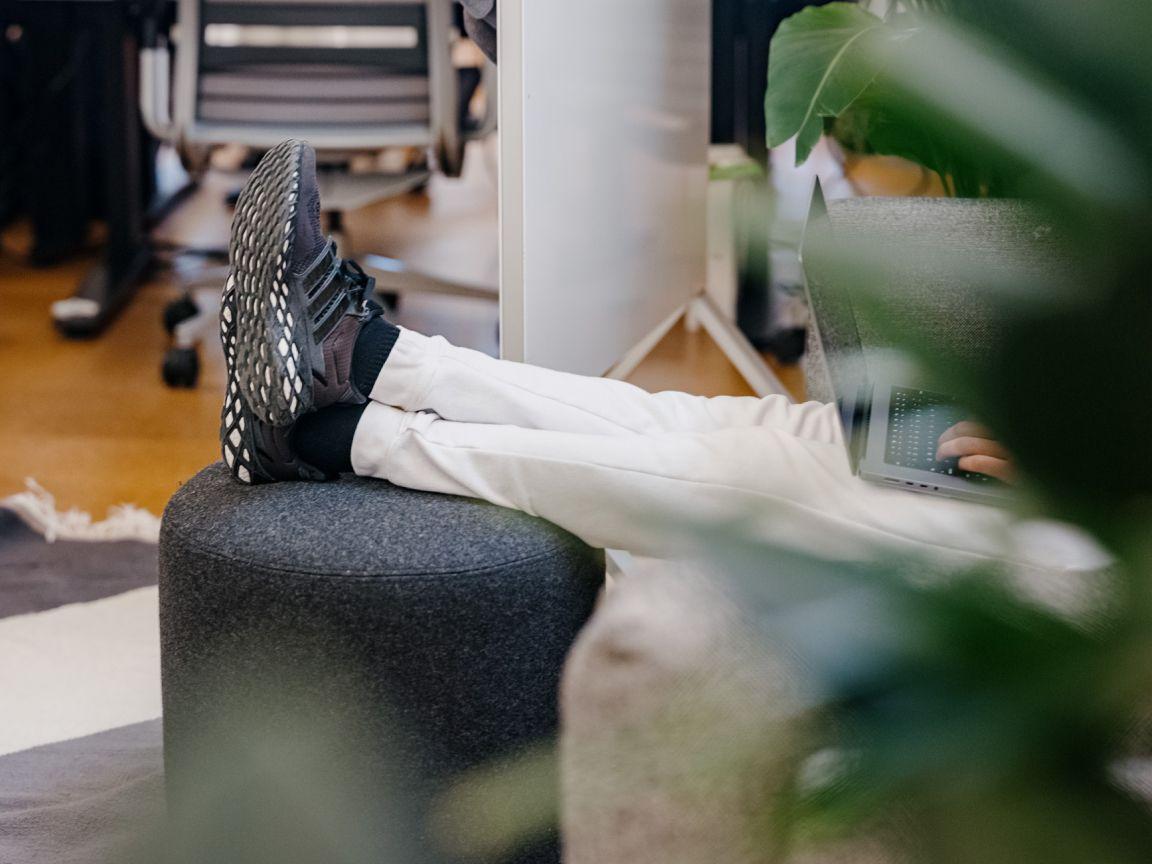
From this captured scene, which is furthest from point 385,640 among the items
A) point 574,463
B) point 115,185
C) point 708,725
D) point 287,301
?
point 115,185

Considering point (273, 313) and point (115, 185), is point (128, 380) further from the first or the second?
point (273, 313)

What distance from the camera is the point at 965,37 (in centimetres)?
21

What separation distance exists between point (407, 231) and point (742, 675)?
3.95m

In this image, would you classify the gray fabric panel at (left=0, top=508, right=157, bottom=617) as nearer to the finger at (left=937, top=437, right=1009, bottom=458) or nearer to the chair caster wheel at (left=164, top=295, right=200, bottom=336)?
the chair caster wheel at (left=164, top=295, right=200, bottom=336)

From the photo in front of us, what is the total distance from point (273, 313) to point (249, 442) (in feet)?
0.38

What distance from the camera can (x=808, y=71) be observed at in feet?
4.98

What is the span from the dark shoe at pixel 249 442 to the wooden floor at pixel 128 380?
0.81 meters

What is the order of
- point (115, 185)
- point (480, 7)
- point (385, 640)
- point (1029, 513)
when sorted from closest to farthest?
point (1029, 513)
point (385, 640)
point (480, 7)
point (115, 185)

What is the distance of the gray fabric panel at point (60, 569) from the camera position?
1619mm

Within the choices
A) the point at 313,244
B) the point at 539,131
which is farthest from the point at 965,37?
the point at 539,131

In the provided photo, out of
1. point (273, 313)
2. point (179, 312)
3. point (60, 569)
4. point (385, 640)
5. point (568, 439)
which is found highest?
point (273, 313)

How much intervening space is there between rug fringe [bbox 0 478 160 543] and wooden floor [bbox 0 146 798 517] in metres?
0.03

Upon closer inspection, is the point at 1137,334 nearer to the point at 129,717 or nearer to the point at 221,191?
the point at 129,717

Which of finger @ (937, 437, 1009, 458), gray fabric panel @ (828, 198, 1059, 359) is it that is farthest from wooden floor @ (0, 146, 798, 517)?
gray fabric panel @ (828, 198, 1059, 359)
